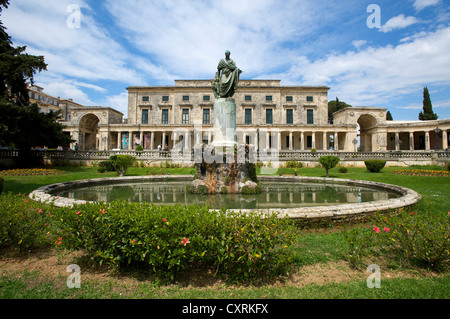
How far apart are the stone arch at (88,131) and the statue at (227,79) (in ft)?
140

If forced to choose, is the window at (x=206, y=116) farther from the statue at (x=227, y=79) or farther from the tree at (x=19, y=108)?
A: the statue at (x=227, y=79)

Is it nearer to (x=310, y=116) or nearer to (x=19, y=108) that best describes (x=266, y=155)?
(x=19, y=108)

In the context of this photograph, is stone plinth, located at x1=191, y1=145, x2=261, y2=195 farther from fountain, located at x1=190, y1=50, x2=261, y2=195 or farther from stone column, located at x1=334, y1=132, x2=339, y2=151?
stone column, located at x1=334, y1=132, x2=339, y2=151

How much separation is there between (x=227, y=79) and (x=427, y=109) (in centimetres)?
6164

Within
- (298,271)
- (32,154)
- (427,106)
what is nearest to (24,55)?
(32,154)

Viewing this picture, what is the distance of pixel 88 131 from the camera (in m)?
46.8

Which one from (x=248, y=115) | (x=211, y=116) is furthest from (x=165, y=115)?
(x=248, y=115)

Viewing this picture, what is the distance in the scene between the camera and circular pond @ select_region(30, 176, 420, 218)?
505 cm

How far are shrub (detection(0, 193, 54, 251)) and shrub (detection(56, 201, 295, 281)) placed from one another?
899mm

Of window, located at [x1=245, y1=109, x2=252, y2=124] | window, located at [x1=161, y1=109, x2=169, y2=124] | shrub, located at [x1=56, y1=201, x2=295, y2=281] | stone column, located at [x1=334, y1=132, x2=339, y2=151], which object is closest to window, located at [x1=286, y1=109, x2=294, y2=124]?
window, located at [x1=245, y1=109, x2=252, y2=124]

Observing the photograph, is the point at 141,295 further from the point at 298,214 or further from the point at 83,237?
the point at 298,214

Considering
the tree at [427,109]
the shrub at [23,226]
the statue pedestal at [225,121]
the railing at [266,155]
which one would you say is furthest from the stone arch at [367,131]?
the shrub at [23,226]

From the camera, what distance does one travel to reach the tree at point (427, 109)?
164 feet

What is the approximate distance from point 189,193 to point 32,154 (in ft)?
76.9
